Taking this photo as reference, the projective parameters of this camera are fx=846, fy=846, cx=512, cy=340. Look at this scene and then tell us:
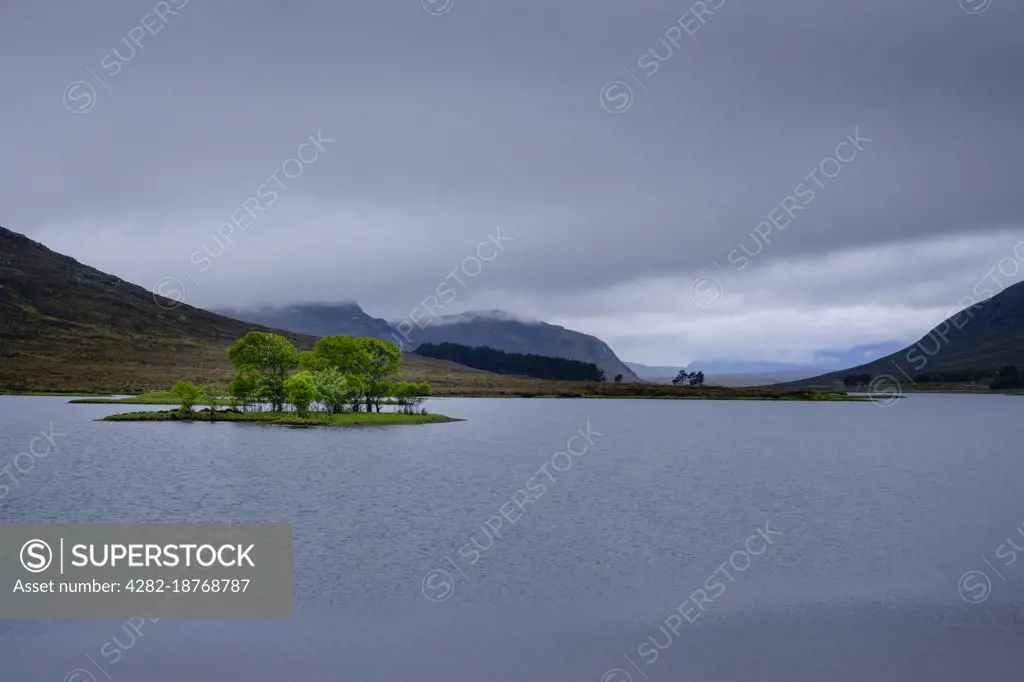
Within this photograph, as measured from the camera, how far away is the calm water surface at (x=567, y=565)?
1018 inches

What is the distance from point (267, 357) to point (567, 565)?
113 meters

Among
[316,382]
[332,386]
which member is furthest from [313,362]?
[316,382]

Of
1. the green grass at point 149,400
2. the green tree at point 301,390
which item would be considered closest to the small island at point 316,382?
the green tree at point 301,390

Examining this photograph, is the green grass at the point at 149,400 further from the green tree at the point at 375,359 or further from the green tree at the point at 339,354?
the green tree at the point at 375,359

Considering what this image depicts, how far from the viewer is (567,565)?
3850 cm

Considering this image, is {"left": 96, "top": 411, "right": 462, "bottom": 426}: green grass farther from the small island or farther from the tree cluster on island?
the tree cluster on island

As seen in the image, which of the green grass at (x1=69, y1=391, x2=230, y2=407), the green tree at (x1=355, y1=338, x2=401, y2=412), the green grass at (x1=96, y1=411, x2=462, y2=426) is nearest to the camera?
the green grass at (x1=96, y1=411, x2=462, y2=426)

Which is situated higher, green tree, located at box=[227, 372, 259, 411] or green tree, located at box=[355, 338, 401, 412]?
green tree, located at box=[355, 338, 401, 412]

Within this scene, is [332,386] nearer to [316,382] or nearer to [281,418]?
[316,382]

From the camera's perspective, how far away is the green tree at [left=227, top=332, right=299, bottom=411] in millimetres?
141875

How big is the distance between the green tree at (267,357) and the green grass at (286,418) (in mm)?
3939

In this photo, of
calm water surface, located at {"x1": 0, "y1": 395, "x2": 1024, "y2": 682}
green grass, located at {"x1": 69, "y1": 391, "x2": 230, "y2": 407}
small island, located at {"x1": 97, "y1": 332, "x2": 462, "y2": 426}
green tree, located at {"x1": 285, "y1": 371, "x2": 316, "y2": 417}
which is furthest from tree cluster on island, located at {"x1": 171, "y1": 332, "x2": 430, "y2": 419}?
calm water surface, located at {"x1": 0, "y1": 395, "x2": 1024, "y2": 682}

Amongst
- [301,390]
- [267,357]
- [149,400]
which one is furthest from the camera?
[149,400]

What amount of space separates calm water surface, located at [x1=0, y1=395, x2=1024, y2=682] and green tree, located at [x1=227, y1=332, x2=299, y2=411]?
1993 inches
